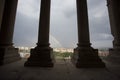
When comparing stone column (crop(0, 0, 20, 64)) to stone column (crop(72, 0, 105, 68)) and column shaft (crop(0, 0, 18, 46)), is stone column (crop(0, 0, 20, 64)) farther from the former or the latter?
stone column (crop(72, 0, 105, 68))

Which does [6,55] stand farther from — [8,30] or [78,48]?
[78,48]

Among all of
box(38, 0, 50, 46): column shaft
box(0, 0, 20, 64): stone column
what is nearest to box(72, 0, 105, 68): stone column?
box(38, 0, 50, 46): column shaft

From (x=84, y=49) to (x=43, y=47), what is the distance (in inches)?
242

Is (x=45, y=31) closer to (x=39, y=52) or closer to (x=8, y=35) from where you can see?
(x=39, y=52)

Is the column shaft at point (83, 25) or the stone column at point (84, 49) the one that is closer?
the stone column at point (84, 49)

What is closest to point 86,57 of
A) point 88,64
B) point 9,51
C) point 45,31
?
point 88,64

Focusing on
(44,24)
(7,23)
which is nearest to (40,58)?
(44,24)

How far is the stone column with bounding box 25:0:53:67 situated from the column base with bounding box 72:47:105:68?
4.00 metres

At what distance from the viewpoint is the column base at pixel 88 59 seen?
14.2 m

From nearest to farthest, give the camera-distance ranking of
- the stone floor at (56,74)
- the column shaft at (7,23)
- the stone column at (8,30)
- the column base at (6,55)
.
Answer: the stone floor at (56,74) → the column base at (6,55) → the stone column at (8,30) → the column shaft at (7,23)

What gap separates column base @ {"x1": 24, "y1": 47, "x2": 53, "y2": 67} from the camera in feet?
46.8

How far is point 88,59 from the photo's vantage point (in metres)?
14.8

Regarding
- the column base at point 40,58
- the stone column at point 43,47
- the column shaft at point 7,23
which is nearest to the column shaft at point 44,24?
the stone column at point 43,47

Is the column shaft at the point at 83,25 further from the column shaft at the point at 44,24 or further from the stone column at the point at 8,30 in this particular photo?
the stone column at the point at 8,30
